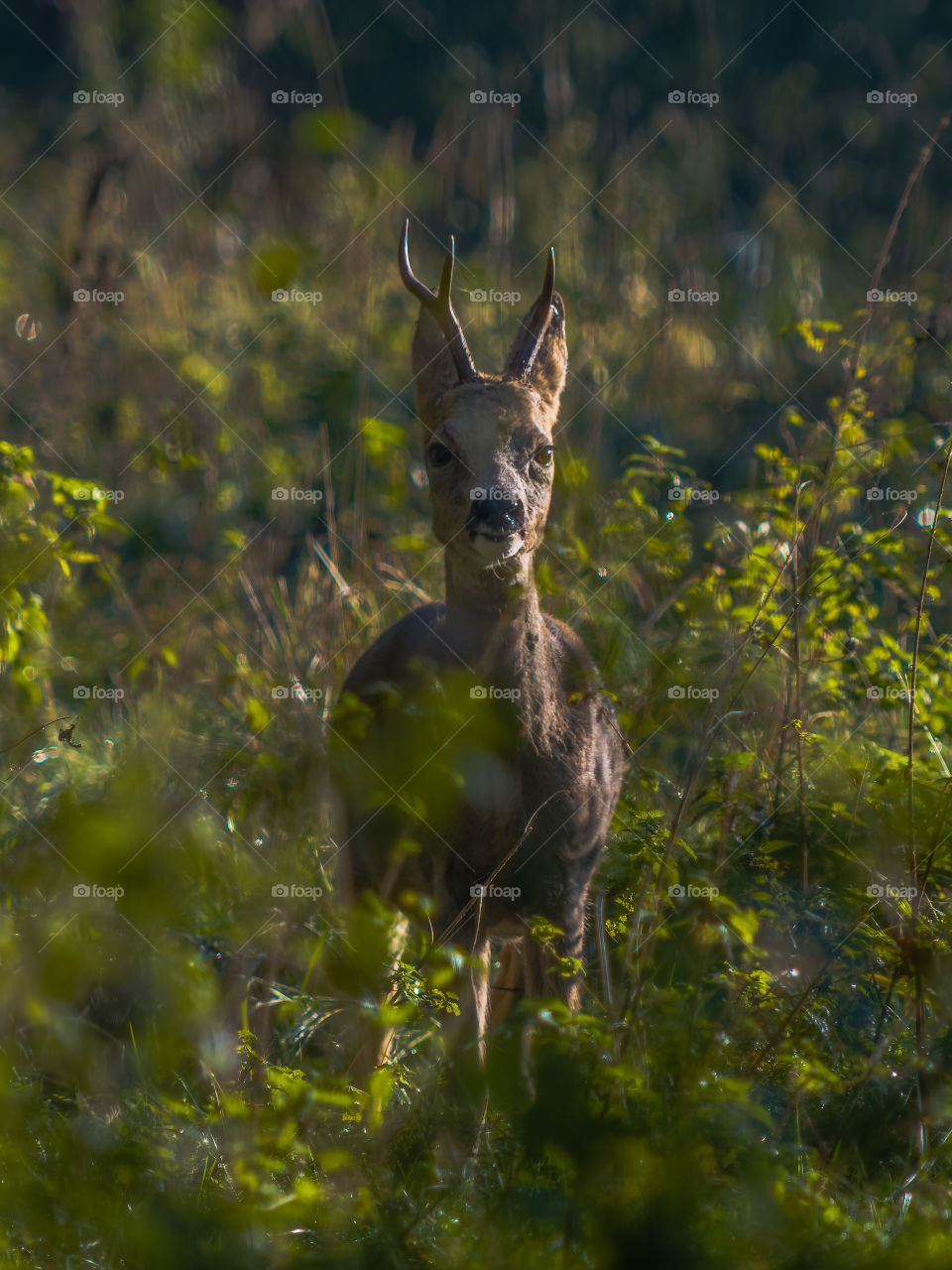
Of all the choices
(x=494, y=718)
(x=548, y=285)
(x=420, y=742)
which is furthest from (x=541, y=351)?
(x=420, y=742)

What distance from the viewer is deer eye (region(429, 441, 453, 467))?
187 inches

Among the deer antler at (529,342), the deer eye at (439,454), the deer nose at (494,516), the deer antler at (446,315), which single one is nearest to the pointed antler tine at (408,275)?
the deer antler at (446,315)

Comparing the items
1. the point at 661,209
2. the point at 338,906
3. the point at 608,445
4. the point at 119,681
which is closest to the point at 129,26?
the point at 661,209

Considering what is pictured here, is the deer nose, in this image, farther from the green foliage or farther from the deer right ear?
the deer right ear

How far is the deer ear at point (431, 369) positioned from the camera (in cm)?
509

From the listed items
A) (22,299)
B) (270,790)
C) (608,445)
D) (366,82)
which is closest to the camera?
(270,790)

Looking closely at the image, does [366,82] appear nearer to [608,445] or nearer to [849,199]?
[849,199]

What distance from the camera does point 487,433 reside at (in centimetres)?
471

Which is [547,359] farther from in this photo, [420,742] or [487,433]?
[420,742]

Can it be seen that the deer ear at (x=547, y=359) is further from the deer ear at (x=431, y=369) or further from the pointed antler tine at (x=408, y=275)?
the pointed antler tine at (x=408, y=275)

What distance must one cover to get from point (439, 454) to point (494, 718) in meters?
1.05

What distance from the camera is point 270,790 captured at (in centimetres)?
435

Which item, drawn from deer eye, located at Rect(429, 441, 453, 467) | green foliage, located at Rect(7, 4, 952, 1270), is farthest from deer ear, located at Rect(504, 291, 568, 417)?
deer eye, located at Rect(429, 441, 453, 467)

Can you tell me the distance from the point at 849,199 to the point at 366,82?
6.56 m
